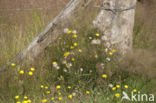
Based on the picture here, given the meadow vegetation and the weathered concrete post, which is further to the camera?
the weathered concrete post

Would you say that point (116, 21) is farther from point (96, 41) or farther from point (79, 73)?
point (79, 73)

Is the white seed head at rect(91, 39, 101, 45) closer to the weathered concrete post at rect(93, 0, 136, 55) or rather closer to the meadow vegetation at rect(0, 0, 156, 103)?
the meadow vegetation at rect(0, 0, 156, 103)

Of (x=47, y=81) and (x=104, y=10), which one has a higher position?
(x=104, y=10)

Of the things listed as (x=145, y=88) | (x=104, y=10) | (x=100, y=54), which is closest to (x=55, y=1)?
(x=104, y=10)

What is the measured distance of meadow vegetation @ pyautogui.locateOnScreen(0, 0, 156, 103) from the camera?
251cm

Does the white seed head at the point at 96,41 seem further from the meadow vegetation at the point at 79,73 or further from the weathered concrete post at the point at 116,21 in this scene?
the weathered concrete post at the point at 116,21

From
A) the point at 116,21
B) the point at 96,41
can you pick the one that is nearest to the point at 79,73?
the point at 96,41

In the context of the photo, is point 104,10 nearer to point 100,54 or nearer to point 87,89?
point 100,54

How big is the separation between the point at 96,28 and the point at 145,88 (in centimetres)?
101

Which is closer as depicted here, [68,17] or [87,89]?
[87,89]

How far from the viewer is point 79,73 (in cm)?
270

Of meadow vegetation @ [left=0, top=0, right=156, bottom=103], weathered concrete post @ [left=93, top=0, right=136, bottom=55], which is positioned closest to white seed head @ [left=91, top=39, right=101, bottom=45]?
meadow vegetation @ [left=0, top=0, right=156, bottom=103]

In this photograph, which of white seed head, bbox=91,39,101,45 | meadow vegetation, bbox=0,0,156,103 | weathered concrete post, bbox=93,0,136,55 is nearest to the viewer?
meadow vegetation, bbox=0,0,156,103

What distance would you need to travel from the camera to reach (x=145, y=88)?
2527 millimetres
